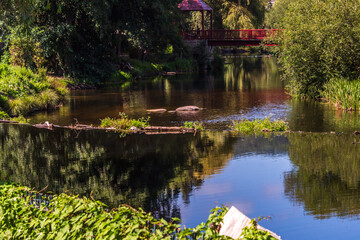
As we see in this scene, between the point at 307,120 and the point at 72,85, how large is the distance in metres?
18.7

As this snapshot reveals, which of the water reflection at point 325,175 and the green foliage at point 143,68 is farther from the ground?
the green foliage at point 143,68

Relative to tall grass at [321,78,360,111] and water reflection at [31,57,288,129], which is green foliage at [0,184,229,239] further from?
tall grass at [321,78,360,111]

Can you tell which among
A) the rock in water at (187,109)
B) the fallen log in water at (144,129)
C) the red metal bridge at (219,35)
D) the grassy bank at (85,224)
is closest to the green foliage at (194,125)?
the fallen log in water at (144,129)

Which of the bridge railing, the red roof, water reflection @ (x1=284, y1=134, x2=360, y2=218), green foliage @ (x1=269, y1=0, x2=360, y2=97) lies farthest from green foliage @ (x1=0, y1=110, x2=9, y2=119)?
the bridge railing

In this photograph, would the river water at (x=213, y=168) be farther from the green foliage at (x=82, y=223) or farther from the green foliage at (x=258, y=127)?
the green foliage at (x=82, y=223)

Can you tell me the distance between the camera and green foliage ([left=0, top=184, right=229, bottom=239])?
208 inches

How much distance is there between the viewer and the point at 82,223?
18.5 ft

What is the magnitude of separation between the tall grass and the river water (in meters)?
0.75

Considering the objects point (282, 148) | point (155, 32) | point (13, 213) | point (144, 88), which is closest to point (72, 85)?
point (144, 88)

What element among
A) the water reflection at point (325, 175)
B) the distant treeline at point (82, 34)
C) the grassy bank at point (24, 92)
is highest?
the distant treeline at point (82, 34)

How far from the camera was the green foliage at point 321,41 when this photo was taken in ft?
75.7

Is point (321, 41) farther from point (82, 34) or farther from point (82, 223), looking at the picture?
point (82, 223)

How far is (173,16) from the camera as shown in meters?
44.5

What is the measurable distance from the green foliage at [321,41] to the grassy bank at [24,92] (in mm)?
12352
